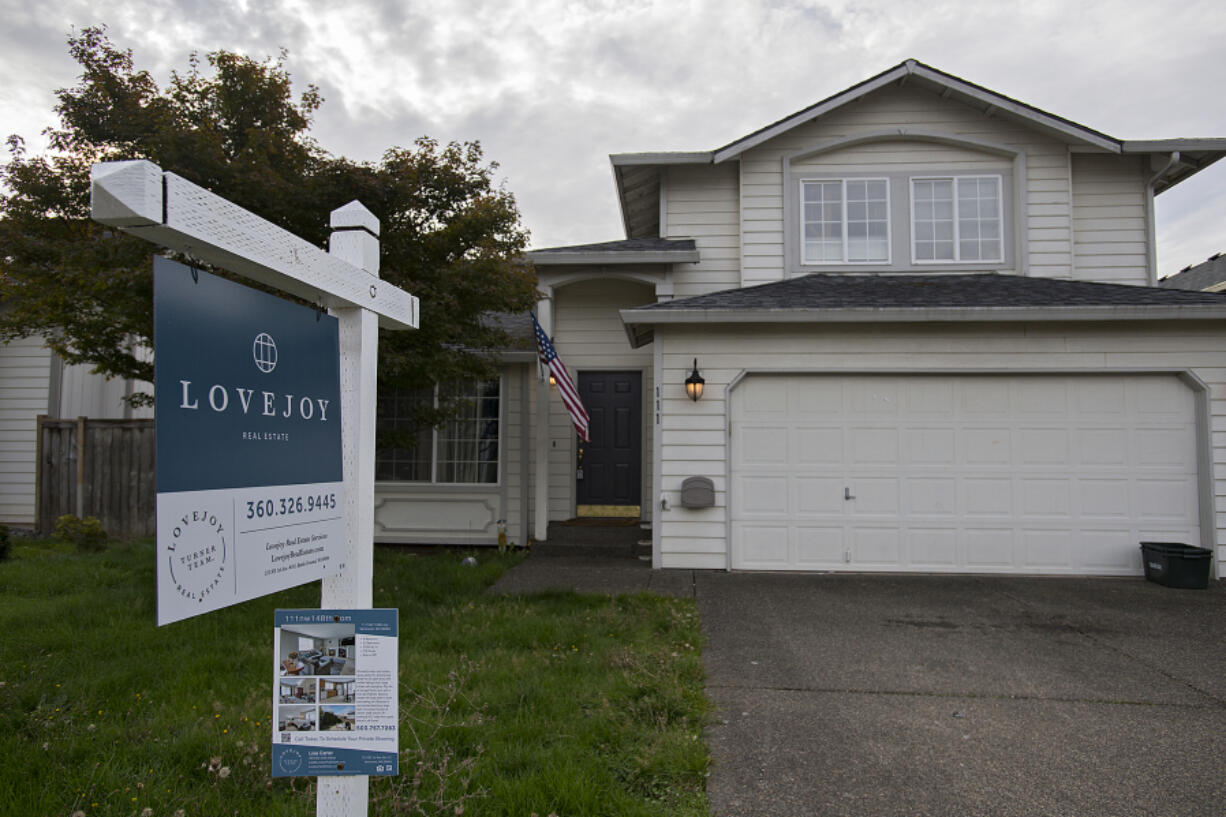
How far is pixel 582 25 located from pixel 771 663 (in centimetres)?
1013

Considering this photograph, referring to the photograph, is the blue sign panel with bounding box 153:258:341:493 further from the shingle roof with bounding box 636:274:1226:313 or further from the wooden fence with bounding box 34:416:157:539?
the wooden fence with bounding box 34:416:157:539

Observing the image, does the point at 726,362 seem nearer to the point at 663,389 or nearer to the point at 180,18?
the point at 663,389

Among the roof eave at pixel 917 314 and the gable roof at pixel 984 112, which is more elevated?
the gable roof at pixel 984 112

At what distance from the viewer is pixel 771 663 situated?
496 centimetres

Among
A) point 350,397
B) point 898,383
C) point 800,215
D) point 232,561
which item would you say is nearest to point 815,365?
point 898,383

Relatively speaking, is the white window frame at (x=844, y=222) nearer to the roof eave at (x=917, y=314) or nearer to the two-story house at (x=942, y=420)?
the two-story house at (x=942, y=420)

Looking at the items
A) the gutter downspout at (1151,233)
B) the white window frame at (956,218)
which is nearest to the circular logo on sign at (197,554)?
the white window frame at (956,218)

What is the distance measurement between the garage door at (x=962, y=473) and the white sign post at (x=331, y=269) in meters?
6.33

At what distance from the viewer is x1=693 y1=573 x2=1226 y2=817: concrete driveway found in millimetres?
3176

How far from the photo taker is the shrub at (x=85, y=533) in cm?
906

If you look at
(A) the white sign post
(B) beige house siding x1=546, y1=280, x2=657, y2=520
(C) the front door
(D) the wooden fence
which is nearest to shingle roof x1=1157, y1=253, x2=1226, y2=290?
(B) beige house siding x1=546, y1=280, x2=657, y2=520

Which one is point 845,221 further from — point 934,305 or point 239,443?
point 239,443

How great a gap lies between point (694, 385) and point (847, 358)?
180 centimetres

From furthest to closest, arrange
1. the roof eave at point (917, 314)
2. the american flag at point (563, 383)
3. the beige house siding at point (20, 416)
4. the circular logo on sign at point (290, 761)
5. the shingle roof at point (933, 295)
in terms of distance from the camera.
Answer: the beige house siding at point (20, 416) → the american flag at point (563, 383) → the shingle roof at point (933, 295) → the roof eave at point (917, 314) → the circular logo on sign at point (290, 761)
